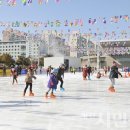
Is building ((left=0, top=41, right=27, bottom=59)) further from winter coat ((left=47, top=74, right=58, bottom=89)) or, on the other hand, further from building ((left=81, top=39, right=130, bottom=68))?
winter coat ((left=47, top=74, right=58, bottom=89))

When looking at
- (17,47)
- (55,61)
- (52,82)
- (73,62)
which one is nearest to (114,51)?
(73,62)

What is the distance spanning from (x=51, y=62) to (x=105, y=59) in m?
50.8

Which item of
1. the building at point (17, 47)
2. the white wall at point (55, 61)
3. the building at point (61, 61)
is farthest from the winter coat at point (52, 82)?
the building at point (17, 47)

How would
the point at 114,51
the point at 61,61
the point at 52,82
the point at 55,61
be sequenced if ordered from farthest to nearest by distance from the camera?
the point at 114,51, the point at 55,61, the point at 61,61, the point at 52,82

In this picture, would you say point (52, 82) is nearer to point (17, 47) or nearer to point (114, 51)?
point (114, 51)

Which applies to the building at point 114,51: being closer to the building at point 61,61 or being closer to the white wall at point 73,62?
the white wall at point 73,62

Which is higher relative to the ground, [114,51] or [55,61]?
[114,51]

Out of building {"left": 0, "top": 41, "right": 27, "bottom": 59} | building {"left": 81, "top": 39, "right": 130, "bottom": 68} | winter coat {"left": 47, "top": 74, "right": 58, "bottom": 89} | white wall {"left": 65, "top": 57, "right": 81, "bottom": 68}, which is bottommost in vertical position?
winter coat {"left": 47, "top": 74, "right": 58, "bottom": 89}

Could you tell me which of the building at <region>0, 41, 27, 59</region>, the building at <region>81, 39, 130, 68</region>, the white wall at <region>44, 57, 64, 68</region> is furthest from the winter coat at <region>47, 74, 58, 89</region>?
the building at <region>0, 41, 27, 59</region>

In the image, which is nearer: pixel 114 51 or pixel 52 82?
pixel 52 82

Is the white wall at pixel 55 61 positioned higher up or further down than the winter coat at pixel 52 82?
higher up

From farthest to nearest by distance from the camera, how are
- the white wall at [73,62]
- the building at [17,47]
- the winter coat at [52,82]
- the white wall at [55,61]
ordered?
the building at [17,47], the white wall at [73,62], the white wall at [55,61], the winter coat at [52,82]

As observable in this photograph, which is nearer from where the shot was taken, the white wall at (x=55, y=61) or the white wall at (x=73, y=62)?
the white wall at (x=55, y=61)

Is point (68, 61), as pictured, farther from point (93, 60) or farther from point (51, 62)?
point (93, 60)
